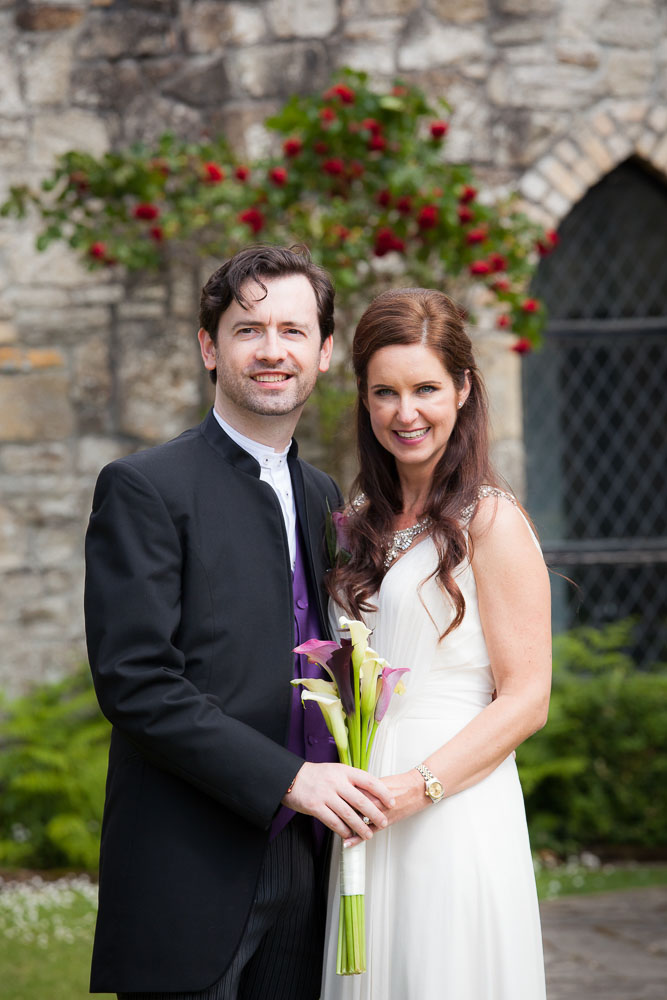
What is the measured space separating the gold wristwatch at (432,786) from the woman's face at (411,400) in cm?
67

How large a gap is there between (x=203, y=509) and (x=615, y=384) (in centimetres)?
486

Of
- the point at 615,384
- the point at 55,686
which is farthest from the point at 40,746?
the point at 615,384

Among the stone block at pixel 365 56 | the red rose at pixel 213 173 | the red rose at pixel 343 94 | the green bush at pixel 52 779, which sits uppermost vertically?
the stone block at pixel 365 56

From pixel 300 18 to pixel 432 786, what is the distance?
16.3ft

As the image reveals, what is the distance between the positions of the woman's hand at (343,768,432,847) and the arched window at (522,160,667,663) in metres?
4.52

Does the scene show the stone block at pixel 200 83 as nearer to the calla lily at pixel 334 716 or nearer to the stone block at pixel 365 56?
the stone block at pixel 365 56

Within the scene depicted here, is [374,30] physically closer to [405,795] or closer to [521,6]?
[521,6]

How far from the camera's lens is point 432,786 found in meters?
2.27

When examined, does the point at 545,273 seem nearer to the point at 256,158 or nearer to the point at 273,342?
the point at 256,158

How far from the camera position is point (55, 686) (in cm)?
607

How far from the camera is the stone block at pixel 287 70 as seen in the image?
6113 millimetres

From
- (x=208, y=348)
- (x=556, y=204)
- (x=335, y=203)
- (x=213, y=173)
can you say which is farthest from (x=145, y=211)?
(x=208, y=348)

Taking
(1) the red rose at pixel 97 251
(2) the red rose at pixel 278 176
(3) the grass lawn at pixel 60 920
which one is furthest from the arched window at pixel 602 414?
(1) the red rose at pixel 97 251

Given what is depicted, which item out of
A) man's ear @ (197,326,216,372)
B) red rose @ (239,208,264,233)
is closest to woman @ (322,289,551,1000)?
man's ear @ (197,326,216,372)
